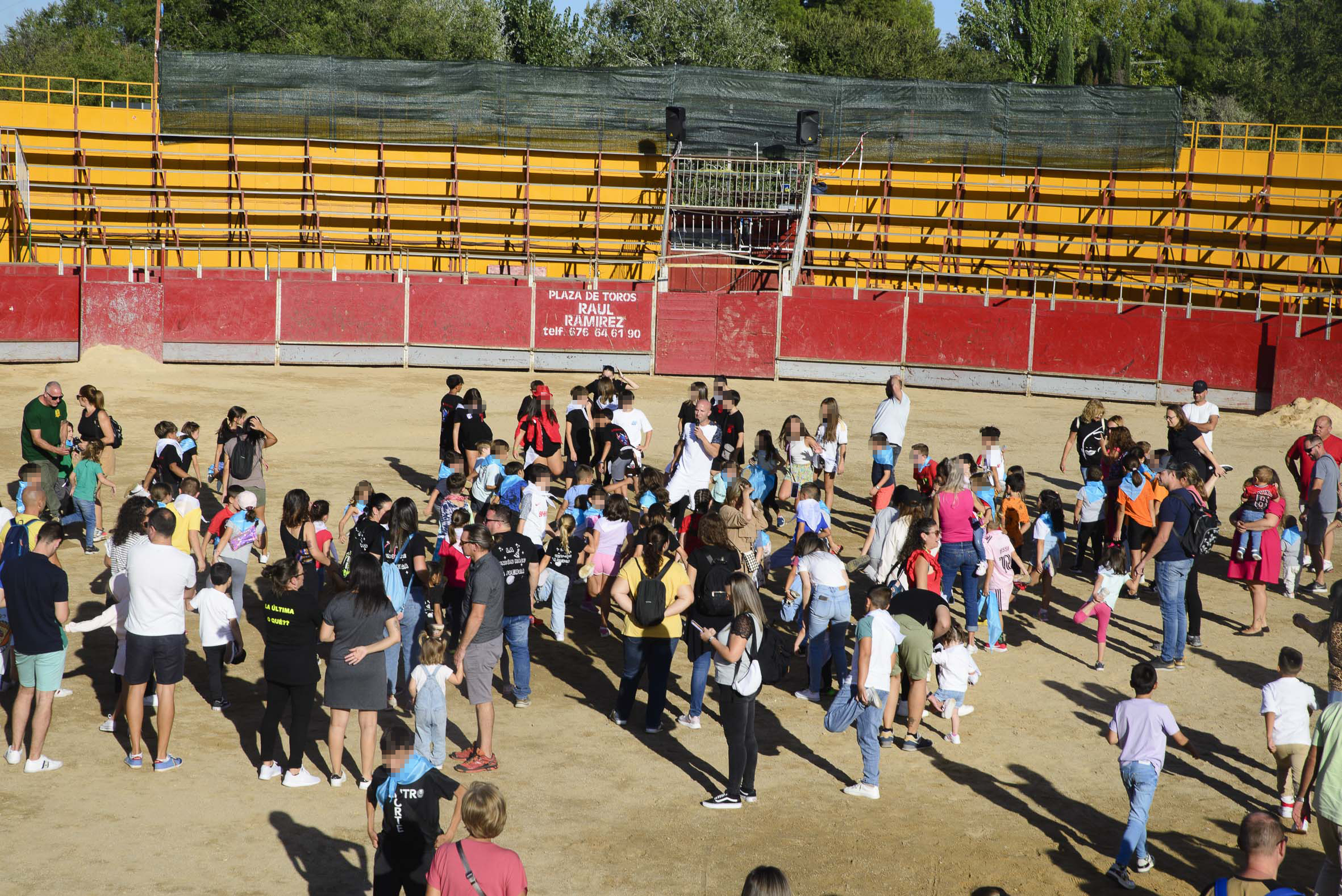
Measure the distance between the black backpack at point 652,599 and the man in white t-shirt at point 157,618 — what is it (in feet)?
10.2

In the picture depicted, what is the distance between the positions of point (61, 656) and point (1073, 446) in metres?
17.4

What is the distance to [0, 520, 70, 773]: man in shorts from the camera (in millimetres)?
8422

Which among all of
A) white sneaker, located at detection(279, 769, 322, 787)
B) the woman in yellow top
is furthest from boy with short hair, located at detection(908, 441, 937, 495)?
white sneaker, located at detection(279, 769, 322, 787)

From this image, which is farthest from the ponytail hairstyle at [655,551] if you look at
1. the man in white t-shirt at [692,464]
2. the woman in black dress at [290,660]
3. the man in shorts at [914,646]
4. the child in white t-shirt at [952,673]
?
the man in white t-shirt at [692,464]

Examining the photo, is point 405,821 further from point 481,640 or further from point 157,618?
point 157,618

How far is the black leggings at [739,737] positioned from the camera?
27.8 ft

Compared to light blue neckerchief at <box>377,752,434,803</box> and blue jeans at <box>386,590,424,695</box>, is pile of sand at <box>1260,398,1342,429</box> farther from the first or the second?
light blue neckerchief at <box>377,752,434,803</box>

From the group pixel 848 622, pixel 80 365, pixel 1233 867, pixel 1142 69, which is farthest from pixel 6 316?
pixel 1142 69

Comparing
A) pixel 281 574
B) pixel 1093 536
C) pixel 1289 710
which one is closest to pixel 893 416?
pixel 1093 536

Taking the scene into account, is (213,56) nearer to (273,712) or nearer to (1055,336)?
(1055,336)

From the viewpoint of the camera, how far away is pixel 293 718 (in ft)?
28.5

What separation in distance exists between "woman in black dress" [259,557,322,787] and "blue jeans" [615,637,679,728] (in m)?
2.36

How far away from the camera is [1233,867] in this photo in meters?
8.12

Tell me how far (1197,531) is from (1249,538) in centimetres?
164
